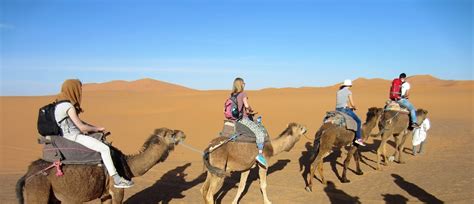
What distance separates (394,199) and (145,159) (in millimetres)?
6126

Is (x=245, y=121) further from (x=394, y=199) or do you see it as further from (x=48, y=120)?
(x=48, y=120)

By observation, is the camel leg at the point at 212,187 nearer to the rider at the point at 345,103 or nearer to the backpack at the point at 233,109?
the backpack at the point at 233,109

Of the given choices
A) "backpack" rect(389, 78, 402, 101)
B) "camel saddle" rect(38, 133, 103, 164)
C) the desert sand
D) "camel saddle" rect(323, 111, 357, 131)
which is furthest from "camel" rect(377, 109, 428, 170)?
"camel saddle" rect(38, 133, 103, 164)

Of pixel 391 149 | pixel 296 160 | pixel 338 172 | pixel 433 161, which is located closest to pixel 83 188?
pixel 338 172

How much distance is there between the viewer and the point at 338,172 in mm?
12953

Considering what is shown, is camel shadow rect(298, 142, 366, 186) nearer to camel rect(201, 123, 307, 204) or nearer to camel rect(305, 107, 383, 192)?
camel rect(305, 107, 383, 192)

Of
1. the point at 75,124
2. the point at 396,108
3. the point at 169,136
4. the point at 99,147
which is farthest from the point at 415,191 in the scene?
the point at 75,124

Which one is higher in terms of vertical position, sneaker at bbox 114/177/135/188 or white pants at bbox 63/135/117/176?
white pants at bbox 63/135/117/176

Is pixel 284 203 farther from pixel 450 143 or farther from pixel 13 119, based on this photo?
pixel 13 119

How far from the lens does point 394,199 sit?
31.1ft

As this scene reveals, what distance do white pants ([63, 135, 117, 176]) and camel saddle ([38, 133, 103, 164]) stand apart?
0.08 m

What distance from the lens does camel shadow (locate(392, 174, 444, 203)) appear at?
9164 mm

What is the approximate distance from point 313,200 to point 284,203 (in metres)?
0.77

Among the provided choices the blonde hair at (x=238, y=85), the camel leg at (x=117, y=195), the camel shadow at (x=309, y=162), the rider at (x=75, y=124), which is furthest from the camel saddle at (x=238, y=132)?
the camel shadow at (x=309, y=162)
